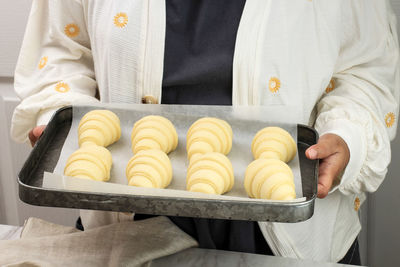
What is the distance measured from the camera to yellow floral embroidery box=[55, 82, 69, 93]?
88 centimetres

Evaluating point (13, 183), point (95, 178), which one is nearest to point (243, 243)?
point (95, 178)

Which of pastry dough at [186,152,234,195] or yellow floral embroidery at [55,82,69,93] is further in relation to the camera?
yellow floral embroidery at [55,82,69,93]

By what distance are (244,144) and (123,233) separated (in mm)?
217

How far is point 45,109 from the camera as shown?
863 mm

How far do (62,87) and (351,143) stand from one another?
1.55 ft

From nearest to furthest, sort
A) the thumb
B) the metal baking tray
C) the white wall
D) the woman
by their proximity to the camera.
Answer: the metal baking tray → the thumb → the woman → the white wall

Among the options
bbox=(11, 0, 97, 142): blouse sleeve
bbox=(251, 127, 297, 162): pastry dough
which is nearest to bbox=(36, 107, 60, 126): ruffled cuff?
bbox=(11, 0, 97, 142): blouse sleeve

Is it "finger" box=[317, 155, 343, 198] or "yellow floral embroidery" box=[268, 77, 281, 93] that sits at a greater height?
"yellow floral embroidery" box=[268, 77, 281, 93]

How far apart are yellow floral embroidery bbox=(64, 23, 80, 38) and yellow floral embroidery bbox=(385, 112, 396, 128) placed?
0.54m

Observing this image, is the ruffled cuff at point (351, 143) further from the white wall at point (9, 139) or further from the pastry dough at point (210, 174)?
the white wall at point (9, 139)

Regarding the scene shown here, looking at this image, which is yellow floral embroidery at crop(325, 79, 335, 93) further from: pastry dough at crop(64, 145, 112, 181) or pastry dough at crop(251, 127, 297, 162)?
pastry dough at crop(64, 145, 112, 181)

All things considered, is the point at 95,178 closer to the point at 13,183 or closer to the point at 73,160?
the point at 73,160

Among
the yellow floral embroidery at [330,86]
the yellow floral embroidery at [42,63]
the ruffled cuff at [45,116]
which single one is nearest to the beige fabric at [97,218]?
the ruffled cuff at [45,116]

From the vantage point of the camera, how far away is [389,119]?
0.88 metres
